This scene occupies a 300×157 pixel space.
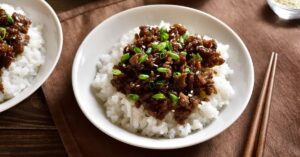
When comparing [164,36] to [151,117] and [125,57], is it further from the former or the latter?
[151,117]

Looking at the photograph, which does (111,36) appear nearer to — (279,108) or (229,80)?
(229,80)

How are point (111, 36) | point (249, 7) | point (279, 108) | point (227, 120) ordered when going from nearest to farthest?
point (227, 120)
point (279, 108)
point (111, 36)
point (249, 7)

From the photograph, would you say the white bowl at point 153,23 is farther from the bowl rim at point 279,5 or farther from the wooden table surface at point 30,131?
the bowl rim at point 279,5

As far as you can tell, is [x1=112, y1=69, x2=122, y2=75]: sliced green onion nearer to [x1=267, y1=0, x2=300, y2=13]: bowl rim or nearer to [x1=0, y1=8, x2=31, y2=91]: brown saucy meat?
[x1=0, y1=8, x2=31, y2=91]: brown saucy meat

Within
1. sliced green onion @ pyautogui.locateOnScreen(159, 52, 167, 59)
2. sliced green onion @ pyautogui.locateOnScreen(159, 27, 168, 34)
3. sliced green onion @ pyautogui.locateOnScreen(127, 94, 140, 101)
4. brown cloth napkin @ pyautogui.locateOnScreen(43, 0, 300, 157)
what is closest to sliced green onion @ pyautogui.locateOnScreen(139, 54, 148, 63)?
sliced green onion @ pyautogui.locateOnScreen(159, 52, 167, 59)

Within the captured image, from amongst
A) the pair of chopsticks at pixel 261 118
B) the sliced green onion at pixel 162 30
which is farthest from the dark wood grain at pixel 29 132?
the pair of chopsticks at pixel 261 118

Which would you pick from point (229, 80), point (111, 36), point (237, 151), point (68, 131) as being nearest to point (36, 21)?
point (111, 36)

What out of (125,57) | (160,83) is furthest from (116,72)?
(160,83)
